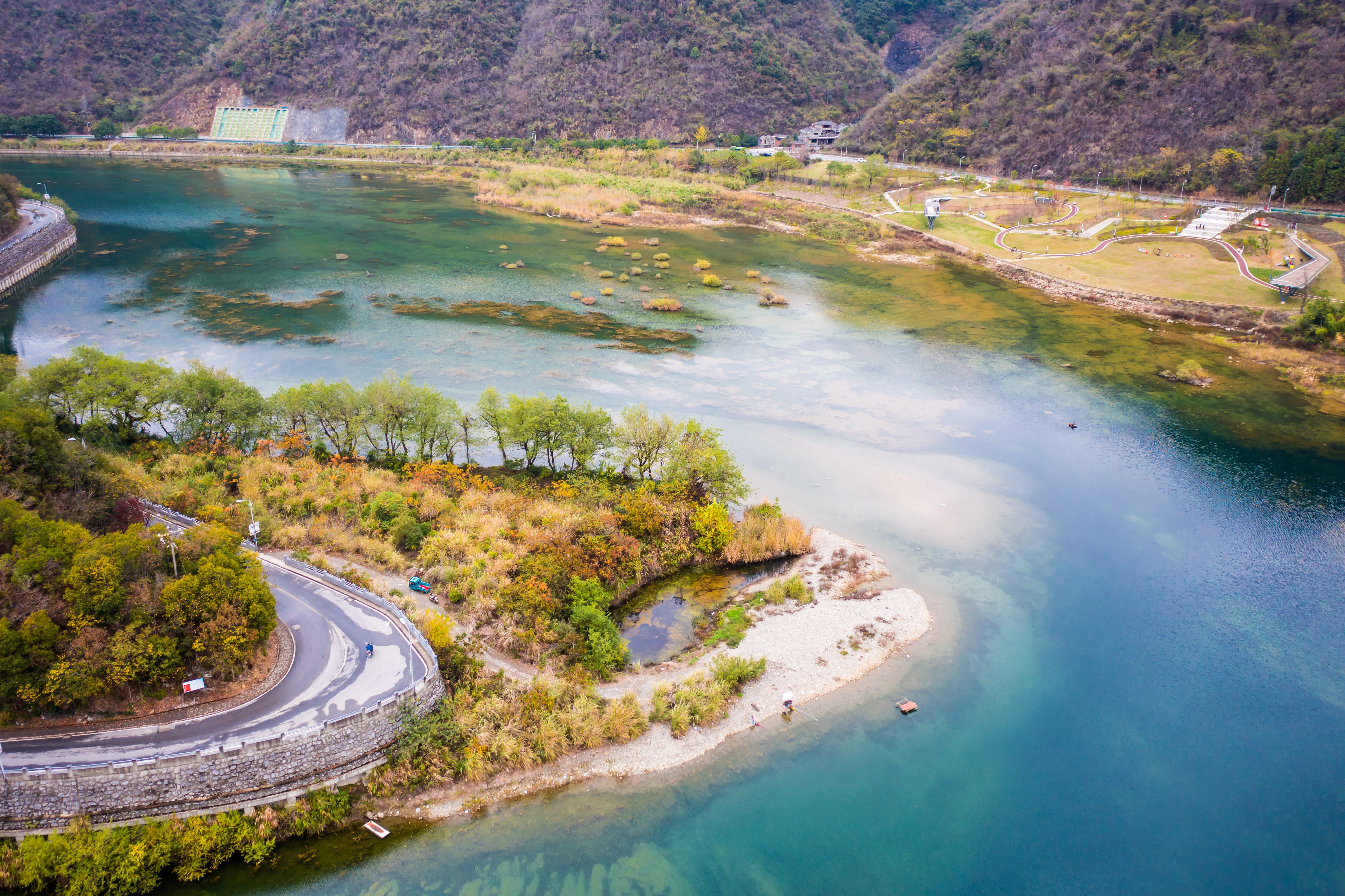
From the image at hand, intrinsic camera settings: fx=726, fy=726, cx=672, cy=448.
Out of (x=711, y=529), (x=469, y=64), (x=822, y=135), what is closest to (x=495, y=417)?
(x=711, y=529)

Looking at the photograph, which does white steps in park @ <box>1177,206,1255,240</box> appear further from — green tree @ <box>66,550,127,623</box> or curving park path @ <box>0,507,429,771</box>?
green tree @ <box>66,550,127,623</box>

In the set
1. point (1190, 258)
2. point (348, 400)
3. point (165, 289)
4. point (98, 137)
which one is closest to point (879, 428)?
point (348, 400)

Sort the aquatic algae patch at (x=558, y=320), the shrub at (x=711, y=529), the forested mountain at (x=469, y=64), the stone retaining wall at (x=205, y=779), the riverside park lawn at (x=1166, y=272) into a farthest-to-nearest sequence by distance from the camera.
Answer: the forested mountain at (x=469, y=64) → the riverside park lawn at (x=1166, y=272) → the aquatic algae patch at (x=558, y=320) → the shrub at (x=711, y=529) → the stone retaining wall at (x=205, y=779)

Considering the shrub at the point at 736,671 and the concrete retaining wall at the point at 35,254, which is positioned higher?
the concrete retaining wall at the point at 35,254

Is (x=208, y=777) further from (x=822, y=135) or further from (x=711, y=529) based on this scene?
(x=822, y=135)

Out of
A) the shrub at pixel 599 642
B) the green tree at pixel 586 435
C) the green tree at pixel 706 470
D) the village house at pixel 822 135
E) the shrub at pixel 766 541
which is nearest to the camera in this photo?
the shrub at pixel 599 642

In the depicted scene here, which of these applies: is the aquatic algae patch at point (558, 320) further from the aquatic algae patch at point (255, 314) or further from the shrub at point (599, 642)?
the shrub at point (599, 642)

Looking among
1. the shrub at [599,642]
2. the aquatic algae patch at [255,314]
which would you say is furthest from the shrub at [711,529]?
the aquatic algae patch at [255,314]
